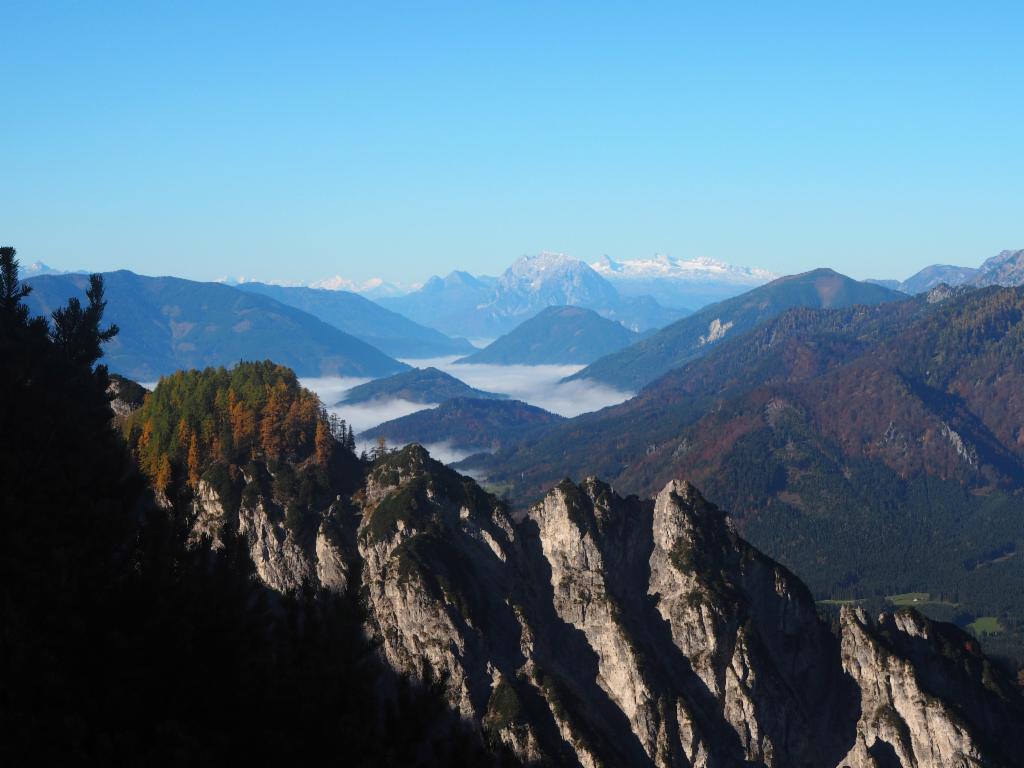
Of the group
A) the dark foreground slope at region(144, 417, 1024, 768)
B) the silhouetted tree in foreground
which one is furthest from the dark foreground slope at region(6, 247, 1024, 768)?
the silhouetted tree in foreground

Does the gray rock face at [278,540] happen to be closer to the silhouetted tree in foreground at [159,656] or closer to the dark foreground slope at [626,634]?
the dark foreground slope at [626,634]

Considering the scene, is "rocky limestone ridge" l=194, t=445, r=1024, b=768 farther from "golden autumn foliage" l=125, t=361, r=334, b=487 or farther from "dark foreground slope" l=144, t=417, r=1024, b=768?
"golden autumn foliage" l=125, t=361, r=334, b=487

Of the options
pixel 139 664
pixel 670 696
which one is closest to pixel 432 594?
pixel 670 696

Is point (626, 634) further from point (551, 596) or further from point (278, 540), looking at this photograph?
point (278, 540)

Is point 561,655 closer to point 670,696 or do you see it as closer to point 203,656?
point 670,696

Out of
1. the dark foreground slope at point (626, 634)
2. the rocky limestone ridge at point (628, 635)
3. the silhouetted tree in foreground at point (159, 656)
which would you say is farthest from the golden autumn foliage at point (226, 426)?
the silhouetted tree in foreground at point (159, 656)
